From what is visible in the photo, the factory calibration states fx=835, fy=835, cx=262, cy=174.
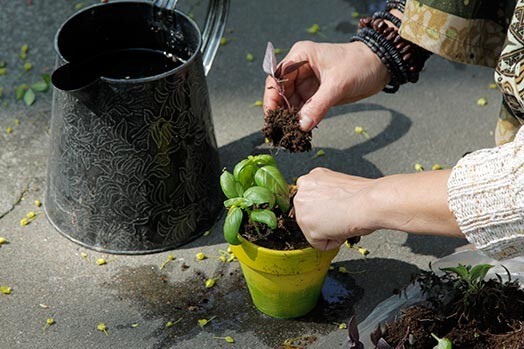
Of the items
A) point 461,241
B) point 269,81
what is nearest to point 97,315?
point 269,81

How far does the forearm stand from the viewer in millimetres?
1432

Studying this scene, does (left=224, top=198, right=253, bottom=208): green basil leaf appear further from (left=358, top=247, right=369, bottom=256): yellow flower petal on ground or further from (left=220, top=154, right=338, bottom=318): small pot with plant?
(left=358, top=247, right=369, bottom=256): yellow flower petal on ground

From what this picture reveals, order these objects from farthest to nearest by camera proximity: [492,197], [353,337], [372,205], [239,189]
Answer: [239,189]
[353,337]
[372,205]
[492,197]

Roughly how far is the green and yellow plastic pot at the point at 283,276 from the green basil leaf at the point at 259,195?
0.34 feet

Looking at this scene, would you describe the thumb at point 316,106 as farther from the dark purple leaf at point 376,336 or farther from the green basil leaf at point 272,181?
the dark purple leaf at point 376,336

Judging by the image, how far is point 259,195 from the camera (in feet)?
5.74

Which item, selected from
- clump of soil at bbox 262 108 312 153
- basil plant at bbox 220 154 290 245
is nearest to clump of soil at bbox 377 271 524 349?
basil plant at bbox 220 154 290 245

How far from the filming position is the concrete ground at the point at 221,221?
1988mm

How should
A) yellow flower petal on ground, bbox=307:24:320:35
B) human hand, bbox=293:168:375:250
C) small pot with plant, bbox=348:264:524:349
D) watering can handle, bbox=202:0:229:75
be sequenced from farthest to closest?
yellow flower petal on ground, bbox=307:24:320:35 < watering can handle, bbox=202:0:229:75 < small pot with plant, bbox=348:264:524:349 < human hand, bbox=293:168:375:250

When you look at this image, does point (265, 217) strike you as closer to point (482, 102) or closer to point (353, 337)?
point (353, 337)

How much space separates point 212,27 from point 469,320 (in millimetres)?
1079

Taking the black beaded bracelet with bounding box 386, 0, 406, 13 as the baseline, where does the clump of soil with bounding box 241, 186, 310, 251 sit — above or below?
below

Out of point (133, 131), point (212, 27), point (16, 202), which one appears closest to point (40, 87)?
point (16, 202)

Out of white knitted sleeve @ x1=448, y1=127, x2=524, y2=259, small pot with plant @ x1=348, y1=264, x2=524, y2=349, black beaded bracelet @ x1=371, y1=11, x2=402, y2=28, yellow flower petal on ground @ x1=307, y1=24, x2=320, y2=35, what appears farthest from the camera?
yellow flower petal on ground @ x1=307, y1=24, x2=320, y2=35
